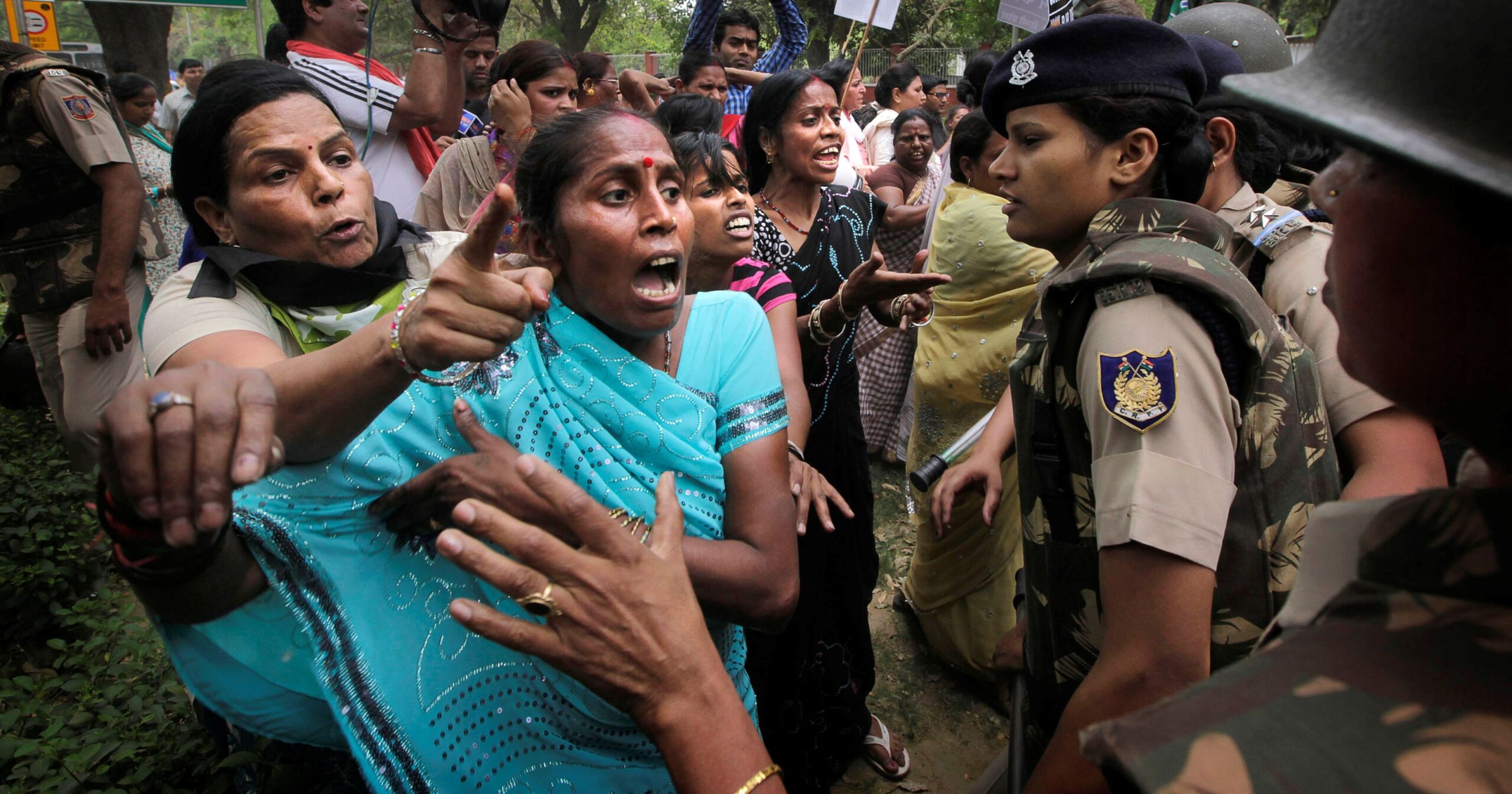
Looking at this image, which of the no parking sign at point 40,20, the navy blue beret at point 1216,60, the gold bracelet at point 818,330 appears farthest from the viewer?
the no parking sign at point 40,20

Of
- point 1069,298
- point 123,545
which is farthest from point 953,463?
point 123,545

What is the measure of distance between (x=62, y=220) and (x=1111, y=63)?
419 cm

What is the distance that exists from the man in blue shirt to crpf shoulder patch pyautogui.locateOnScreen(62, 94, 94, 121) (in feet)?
9.95

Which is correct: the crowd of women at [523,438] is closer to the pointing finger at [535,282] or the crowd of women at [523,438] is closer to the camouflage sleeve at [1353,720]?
the pointing finger at [535,282]

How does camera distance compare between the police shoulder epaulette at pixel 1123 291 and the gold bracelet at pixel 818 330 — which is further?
the gold bracelet at pixel 818 330

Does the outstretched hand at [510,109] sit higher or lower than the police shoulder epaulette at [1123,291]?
lower

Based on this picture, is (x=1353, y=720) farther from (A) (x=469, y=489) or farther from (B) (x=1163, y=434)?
(A) (x=469, y=489)

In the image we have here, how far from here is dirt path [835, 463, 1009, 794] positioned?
3064 millimetres

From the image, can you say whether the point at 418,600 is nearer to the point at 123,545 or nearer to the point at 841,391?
the point at 123,545

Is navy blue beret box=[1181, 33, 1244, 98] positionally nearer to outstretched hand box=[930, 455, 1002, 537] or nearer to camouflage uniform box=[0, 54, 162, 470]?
outstretched hand box=[930, 455, 1002, 537]

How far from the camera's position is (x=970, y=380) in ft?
12.1

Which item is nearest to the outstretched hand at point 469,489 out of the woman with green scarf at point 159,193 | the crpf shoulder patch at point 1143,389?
the crpf shoulder patch at point 1143,389

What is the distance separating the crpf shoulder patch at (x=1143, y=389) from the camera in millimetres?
1274

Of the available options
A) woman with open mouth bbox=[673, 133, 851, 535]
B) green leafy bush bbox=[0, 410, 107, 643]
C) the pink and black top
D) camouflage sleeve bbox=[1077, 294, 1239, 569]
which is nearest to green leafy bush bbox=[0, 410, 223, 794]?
green leafy bush bbox=[0, 410, 107, 643]
